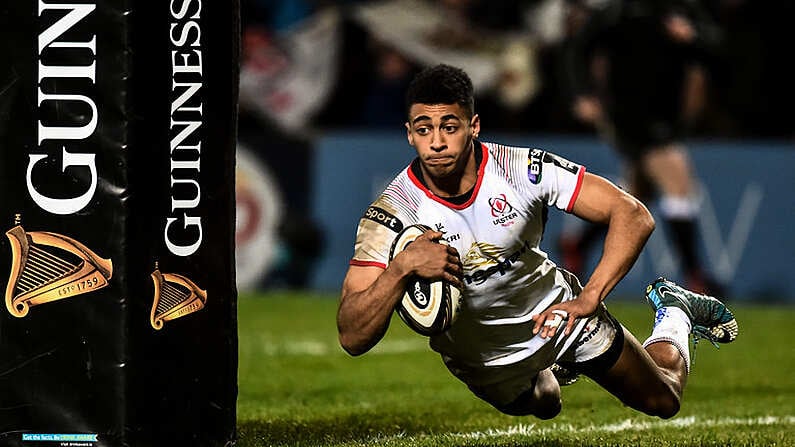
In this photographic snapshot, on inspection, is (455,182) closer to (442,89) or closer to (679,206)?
(442,89)

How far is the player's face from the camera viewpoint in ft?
18.7

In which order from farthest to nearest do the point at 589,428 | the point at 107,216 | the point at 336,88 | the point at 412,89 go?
1. the point at 336,88
2. the point at 589,428
3. the point at 412,89
4. the point at 107,216

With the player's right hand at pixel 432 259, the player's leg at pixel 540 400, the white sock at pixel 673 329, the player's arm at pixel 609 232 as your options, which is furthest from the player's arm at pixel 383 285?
the white sock at pixel 673 329

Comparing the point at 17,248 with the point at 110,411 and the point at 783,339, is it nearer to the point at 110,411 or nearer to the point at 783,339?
the point at 110,411

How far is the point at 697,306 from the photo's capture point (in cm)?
694

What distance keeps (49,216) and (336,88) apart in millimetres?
10521

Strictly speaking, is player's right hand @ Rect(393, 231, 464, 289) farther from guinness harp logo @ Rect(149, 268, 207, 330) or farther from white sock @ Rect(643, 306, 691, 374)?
white sock @ Rect(643, 306, 691, 374)

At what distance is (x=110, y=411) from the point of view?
536 centimetres

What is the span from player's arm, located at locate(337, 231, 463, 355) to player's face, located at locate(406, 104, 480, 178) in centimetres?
35

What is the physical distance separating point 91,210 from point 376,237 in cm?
109

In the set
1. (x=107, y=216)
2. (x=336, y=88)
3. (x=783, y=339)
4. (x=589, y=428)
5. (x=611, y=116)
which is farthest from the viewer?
(x=336, y=88)

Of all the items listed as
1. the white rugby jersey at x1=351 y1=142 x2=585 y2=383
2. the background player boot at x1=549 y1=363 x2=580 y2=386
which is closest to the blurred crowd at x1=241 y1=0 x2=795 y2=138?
the background player boot at x1=549 y1=363 x2=580 y2=386

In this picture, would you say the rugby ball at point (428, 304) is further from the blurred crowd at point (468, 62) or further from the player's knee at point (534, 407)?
the blurred crowd at point (468, 62)

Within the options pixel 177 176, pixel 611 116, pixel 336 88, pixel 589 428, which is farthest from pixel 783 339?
pixel 177 176
